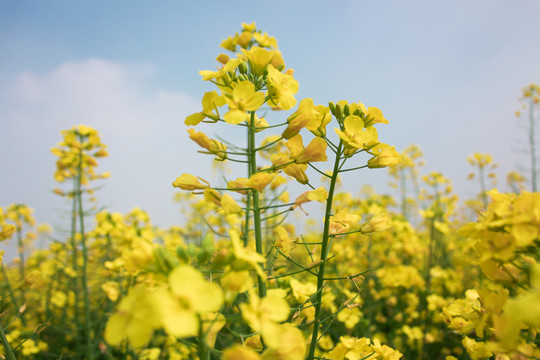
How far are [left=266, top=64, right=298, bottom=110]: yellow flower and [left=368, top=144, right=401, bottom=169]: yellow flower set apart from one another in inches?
17.1

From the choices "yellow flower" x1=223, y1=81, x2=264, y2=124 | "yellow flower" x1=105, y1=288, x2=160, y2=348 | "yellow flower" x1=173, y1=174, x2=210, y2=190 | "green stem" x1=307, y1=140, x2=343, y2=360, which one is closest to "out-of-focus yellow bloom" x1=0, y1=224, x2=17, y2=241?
"yellow flower" x1=173, y1=174, x2=210, y2=190

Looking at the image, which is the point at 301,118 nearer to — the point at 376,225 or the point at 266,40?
the point at 376,225

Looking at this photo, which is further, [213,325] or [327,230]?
[327,230]

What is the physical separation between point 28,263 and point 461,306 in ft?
24.5

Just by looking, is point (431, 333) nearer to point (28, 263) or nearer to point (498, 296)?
point (498, 296)

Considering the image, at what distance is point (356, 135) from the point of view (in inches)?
53.1

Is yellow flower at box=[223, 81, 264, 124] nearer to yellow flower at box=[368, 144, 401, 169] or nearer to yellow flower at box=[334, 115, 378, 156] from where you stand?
yellow flower at box=[334, 115, 378, 156]

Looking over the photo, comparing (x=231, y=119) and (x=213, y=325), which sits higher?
(x=231, y=119)

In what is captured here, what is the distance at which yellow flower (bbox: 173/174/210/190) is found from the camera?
1.31 metres

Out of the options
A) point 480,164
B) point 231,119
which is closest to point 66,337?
point 231,119

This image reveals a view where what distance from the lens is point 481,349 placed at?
3.68 feet

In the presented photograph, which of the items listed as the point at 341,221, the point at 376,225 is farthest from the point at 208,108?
the point at 376,225

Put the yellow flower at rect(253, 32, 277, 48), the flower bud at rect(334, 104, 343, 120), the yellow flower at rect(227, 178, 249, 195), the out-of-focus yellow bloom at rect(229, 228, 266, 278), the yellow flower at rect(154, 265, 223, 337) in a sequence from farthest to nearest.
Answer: the yellow flower at rect(253, 32, 277, 48) < the flower bud at rect(334, 104, 343, 120) < the yellow flower at rect(227, 178, 249, 195) < the out-of-focus yellow bloom at rect(229, 228, 266, 278) < the yellow flower at rect(154, 265, 223, 337)

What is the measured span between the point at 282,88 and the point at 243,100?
191mm
